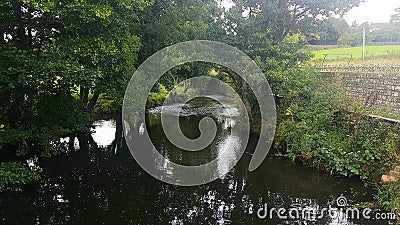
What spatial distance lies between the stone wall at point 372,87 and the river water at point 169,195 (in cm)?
448

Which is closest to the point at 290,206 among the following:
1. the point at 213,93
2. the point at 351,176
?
the point at 351,176

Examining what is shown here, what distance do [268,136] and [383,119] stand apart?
621cm

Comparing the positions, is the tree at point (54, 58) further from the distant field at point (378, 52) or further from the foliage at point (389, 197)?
the distant field at point (378, 52)

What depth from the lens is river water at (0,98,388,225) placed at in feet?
29.6

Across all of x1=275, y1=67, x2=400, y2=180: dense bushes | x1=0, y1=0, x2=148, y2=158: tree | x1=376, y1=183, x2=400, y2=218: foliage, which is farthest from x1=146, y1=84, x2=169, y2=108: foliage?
x1=376, y1=183, x2=400, y2=218: foliage

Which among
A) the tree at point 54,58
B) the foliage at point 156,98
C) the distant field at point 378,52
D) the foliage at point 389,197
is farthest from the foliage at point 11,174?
the foliage at point 156,98

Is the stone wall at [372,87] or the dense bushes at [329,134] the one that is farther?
the stone wall at [372,87]

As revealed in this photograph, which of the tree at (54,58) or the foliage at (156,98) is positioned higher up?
the tree at (54,58)

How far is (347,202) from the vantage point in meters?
9.91

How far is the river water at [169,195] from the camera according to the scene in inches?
355

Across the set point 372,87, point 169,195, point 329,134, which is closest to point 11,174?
point 169,195

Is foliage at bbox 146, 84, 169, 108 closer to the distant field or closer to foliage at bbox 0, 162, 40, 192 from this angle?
the distant field

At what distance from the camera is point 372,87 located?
1577 cm

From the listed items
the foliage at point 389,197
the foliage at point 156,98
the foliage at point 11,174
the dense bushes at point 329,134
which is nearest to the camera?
the foliage at point 11,174
